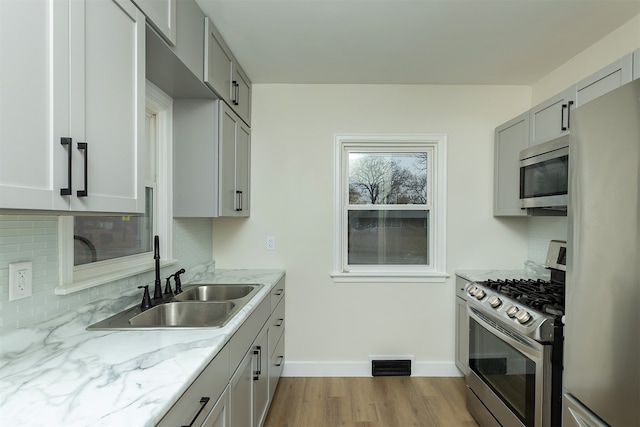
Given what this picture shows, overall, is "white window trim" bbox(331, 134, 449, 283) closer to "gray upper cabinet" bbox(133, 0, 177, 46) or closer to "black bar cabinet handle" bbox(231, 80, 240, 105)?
"black bar cabinet handle" bbox(231, 80, 240, 105)

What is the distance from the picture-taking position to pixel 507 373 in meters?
1.96

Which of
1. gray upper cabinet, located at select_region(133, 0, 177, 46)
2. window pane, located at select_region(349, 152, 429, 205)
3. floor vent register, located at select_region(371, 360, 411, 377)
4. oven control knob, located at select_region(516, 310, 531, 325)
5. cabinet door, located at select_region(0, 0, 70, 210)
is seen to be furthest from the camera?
window pane, located at select_region(349, 152, 429, 205)

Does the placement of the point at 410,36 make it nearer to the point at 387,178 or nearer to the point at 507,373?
the point at 387,178

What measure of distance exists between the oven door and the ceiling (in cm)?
177

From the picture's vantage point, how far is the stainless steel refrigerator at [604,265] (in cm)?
102

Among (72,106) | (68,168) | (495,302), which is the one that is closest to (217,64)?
(72,106)

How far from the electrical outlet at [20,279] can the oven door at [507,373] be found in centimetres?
215

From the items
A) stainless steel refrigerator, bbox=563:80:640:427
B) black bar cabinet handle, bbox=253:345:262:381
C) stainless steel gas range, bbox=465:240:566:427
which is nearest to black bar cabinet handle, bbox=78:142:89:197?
black bar cabinet handle, bbox=253:345:262:381

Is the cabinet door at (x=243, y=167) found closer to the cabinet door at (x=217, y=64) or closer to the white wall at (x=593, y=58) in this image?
the cabinet door at (x=217, y=64)

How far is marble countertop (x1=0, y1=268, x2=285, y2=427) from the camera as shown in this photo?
814 millimetres

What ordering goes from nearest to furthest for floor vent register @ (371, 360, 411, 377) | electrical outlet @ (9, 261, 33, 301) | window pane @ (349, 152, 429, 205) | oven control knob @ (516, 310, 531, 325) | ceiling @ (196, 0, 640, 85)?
electrical outlet @ (9, 261, 33, 301), oven control knob @ (516, 310, 531, 325), ceiling @ (196, 0, 640, 85), floor vent register @ (371, 360, 411, 377), window pane @ (349, 152, 429, 205)

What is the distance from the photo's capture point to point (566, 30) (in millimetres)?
2129

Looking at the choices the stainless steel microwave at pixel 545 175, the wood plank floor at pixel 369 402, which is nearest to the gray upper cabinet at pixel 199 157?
the wood plank floor at pixel 369 402

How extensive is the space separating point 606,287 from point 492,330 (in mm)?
1112
